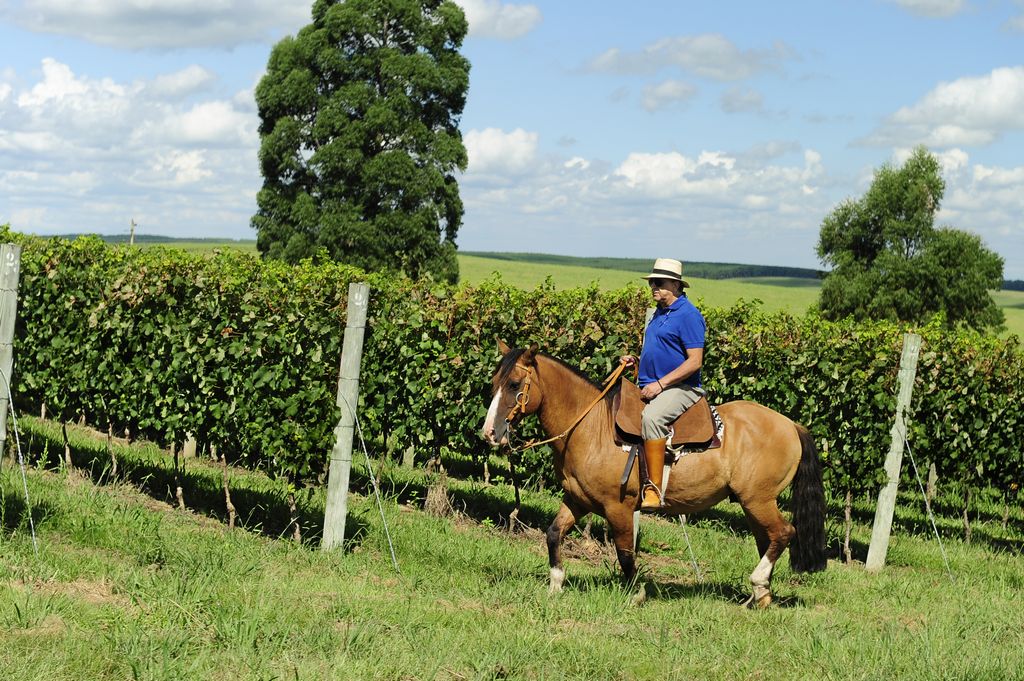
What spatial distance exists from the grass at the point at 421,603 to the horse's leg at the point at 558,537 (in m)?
0.20

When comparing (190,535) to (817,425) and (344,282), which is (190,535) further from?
(817,425)

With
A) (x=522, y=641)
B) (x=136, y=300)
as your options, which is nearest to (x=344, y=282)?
(x=136, y=300)

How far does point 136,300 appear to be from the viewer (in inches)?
411

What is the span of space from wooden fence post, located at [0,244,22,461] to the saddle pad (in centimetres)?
530

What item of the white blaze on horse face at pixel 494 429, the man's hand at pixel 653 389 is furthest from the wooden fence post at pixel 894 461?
the white blaze on horse face at pixel 494 429

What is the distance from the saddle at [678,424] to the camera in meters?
8.44

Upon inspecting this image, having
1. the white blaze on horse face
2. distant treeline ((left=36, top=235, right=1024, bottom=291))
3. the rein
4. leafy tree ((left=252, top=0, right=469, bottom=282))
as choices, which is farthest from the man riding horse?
distant treeline ((left=36, top=235, right=1024, bottom=291))

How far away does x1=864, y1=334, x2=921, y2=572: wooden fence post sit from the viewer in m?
11.2

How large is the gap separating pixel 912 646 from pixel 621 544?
7.96 feet

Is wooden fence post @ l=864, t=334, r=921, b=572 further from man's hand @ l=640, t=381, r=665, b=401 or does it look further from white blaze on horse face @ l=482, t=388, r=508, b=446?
white blaze on horse face @ l=482, t=388, r=508, b=446

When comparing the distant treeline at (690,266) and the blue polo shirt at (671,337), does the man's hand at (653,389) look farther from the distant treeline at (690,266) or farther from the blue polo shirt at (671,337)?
the distant treeline at (690,266)

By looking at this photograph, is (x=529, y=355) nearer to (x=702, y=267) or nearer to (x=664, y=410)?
(x=664, y=410)

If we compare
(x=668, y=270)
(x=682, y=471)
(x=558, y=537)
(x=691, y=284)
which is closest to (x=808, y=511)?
(x=682, y=471)

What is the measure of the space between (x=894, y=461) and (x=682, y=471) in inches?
159
